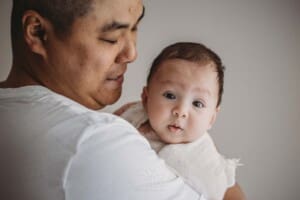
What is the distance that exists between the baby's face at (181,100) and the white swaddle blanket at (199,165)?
0.02 m

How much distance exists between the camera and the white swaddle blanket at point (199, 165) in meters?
1.04

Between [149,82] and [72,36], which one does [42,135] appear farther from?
[149,82]

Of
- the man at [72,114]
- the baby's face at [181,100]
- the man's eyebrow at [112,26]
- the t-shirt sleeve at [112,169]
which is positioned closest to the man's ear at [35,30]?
the man at [72,114]

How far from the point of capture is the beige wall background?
57.2 inches

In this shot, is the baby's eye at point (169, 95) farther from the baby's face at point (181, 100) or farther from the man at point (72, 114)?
the man at point (72, 114)

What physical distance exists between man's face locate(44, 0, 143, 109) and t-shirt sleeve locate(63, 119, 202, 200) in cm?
18

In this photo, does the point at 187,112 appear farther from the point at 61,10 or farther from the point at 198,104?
the point at 61,10

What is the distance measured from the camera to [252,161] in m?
1.47

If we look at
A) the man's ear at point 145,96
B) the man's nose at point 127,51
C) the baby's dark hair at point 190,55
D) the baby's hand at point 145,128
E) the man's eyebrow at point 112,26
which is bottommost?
the baby's hand at point 145,128

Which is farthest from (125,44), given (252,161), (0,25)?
(252,161)

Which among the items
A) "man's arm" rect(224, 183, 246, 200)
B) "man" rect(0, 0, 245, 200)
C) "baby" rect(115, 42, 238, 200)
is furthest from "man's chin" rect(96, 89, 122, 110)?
"man's arm" rect(224, 183, 246, 200)

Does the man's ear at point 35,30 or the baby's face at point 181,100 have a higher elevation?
the man's ear at point 35,30

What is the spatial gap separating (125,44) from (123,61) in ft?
0.13

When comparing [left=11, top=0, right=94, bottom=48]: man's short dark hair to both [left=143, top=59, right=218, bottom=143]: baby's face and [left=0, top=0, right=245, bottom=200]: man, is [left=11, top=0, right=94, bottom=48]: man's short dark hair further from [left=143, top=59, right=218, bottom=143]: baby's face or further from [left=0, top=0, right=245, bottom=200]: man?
[left=143, top=59, right=218, bottom=143]: baby's face
